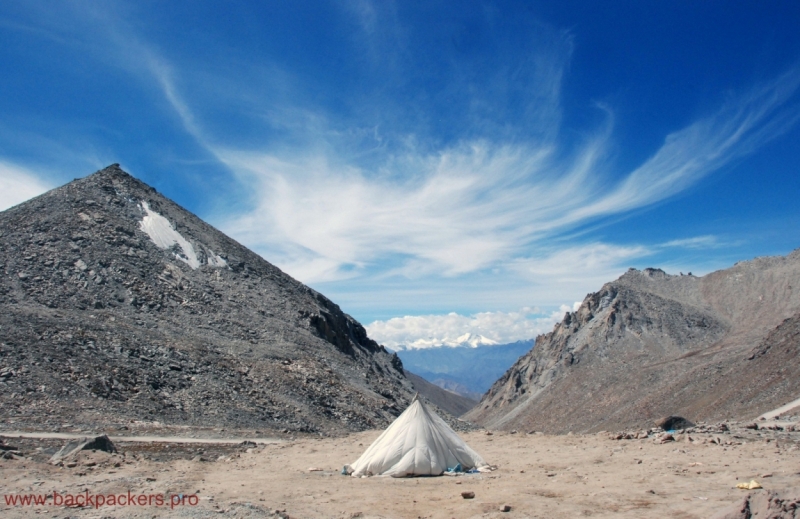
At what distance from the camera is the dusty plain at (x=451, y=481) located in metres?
10.8

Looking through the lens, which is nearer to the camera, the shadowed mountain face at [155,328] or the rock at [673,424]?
the rock at [673,424]

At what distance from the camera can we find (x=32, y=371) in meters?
25.7

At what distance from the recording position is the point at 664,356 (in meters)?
94.6

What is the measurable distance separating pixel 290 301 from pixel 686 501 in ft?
147

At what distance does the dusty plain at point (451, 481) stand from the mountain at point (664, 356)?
35.7 meters

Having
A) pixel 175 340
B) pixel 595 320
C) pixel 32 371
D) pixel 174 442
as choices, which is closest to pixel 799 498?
pixel 174 442

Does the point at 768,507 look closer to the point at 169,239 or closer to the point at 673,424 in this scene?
the point at 673,424

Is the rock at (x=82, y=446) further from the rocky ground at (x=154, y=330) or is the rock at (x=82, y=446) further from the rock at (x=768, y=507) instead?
the rock at (x=768, y=507)

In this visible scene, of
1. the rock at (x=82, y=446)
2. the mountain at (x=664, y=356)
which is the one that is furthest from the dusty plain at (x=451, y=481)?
the mountain at (x=664, y=356)

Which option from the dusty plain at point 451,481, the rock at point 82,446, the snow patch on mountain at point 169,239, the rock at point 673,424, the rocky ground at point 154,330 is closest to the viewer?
the dusty plain at point 451,481

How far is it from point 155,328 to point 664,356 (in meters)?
88.7

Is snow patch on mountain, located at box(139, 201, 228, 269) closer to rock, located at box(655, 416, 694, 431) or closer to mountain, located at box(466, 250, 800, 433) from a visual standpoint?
rock, located at box(655, 416, 694, 431)

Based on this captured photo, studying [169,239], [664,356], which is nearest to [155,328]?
[169,239]

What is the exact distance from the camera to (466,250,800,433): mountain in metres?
55.9
